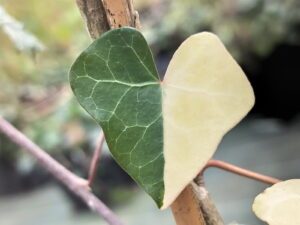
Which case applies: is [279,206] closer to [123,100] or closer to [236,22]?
[123,100]

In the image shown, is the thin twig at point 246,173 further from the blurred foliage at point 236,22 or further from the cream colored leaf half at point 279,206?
the blurred foliage at point 236,22

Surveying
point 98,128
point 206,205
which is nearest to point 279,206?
point 206,205

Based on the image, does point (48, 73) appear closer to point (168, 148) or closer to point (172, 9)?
point (172, 9)

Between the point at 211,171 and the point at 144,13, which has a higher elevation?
the point at 144,13

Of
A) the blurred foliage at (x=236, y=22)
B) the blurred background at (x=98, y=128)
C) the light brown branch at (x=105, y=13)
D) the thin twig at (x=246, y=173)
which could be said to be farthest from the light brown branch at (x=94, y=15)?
the blurred foliage at (x=236, y=22)

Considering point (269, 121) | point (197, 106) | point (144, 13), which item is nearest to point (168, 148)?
point (197, 106)

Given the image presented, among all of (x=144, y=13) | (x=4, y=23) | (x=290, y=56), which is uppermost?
(x=4, y=23)

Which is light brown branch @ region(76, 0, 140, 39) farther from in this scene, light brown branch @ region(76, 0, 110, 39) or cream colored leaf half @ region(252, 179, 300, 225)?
cream colored leaf half @ region(252, 179, 300, 225)
